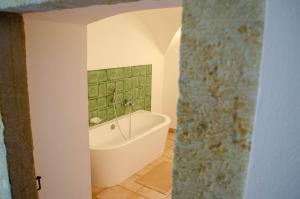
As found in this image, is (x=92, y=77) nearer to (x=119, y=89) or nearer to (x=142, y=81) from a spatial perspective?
(x=119, y=89)

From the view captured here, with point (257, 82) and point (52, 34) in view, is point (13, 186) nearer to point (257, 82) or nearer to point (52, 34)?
point (52, 34)

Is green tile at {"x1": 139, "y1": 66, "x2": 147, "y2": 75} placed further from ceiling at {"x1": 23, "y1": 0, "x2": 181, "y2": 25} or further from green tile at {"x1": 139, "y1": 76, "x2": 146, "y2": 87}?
ceiling at {"x1": 23, "y1": 0, "x2": 181, "y2": 25}

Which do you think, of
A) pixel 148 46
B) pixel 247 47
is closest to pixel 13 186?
pixel 247 47

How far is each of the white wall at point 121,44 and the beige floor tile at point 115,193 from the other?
1.53m

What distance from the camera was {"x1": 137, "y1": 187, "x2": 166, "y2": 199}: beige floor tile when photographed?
8.55ft

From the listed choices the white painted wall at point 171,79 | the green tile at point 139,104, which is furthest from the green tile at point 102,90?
the white painted wall at point 171,79

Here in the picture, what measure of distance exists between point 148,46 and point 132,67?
0.51m

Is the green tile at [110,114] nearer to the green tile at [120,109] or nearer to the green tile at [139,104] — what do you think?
the green tile at [120,109]

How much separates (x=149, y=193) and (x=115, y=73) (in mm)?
1697

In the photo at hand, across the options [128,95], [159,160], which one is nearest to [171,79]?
[128,95]

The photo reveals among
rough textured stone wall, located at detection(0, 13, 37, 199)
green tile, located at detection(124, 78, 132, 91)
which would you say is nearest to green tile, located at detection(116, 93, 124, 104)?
green tile, located at detection(124, 78, 132, 91)

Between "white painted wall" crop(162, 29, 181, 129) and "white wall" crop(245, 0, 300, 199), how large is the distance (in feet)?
12.0

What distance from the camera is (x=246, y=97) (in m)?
0.36

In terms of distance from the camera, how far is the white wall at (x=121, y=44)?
2.96 metres
